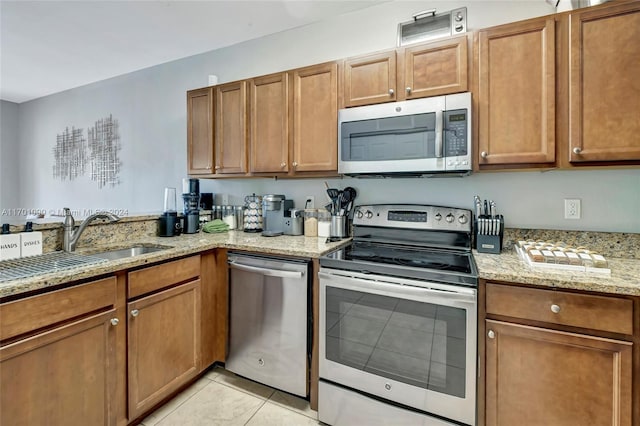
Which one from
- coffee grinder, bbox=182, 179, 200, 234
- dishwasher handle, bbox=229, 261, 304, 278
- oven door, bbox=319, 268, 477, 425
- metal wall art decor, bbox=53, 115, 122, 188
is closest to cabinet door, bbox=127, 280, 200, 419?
dishwasher handle, bbox=229, 261, 304, 278

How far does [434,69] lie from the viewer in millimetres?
1682

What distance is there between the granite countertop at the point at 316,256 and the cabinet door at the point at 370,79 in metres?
0.96

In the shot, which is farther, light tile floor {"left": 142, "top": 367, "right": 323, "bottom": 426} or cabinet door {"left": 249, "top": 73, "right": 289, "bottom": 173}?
cabinet door {"left": 249, "top": 73, "right": 289, "bottom": 173}

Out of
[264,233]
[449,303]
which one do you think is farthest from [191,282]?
[449,303]

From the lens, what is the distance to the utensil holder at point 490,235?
1.61 m

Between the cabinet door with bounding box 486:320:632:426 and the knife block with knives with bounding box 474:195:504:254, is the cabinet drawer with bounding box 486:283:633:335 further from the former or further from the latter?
the knife block with knives with bounding box 474:195:504:254

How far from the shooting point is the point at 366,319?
4.84 feet

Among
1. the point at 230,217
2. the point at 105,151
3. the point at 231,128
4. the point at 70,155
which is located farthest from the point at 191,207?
the point at 70,155

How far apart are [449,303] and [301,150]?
1.36 metres

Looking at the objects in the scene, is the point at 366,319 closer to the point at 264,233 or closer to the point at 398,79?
the point at 264,233

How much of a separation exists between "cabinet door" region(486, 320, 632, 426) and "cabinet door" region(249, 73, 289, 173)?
1.66 metres

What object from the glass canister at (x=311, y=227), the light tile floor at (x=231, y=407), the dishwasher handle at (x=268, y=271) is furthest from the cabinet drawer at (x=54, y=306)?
the glass canister at (x=311, y=227)

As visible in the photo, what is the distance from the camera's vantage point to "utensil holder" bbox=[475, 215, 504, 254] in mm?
1614

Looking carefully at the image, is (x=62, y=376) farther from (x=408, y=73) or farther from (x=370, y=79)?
(x=408, y=73)
